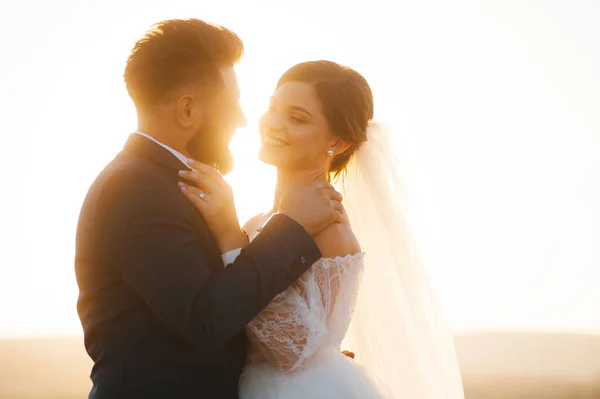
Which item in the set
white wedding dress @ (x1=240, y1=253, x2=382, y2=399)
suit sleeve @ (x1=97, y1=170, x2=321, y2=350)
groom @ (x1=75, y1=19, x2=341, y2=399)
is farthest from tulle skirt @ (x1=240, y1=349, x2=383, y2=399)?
suit sleeve @ (x1=97, y1=170, x2=321, y2=350)

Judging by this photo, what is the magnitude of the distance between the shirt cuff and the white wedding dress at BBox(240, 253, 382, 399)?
411mm

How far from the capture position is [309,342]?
3.64 metres

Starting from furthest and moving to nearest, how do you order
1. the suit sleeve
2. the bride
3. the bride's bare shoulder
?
the bride's bare shoulder → the bride → the suit sleeve

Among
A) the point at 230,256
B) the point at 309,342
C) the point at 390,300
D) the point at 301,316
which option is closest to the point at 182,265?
the point at 230,256

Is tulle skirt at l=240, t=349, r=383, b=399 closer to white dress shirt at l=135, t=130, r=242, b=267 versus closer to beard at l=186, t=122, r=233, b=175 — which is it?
white dress shirt at l=135, t=130, r=242, b=267

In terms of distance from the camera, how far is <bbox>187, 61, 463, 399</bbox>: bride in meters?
3.68

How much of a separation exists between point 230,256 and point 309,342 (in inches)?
27.2

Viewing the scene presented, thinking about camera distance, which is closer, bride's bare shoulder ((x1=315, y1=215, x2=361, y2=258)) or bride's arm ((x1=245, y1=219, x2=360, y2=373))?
bride's arm ((x1=245, y1=219, x2=360, y2=373))

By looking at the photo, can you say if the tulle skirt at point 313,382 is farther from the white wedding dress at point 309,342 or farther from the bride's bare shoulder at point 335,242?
the bride's bare shoulder at point 335,242

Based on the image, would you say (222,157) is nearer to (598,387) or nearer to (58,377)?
(598,387)

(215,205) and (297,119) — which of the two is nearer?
(215,205)

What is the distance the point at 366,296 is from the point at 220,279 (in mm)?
1849

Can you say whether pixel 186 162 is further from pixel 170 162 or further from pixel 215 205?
pixel 215 205

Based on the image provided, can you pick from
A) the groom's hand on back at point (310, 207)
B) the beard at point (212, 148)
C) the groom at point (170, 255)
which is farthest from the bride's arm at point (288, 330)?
the beard at point (212, 148)
